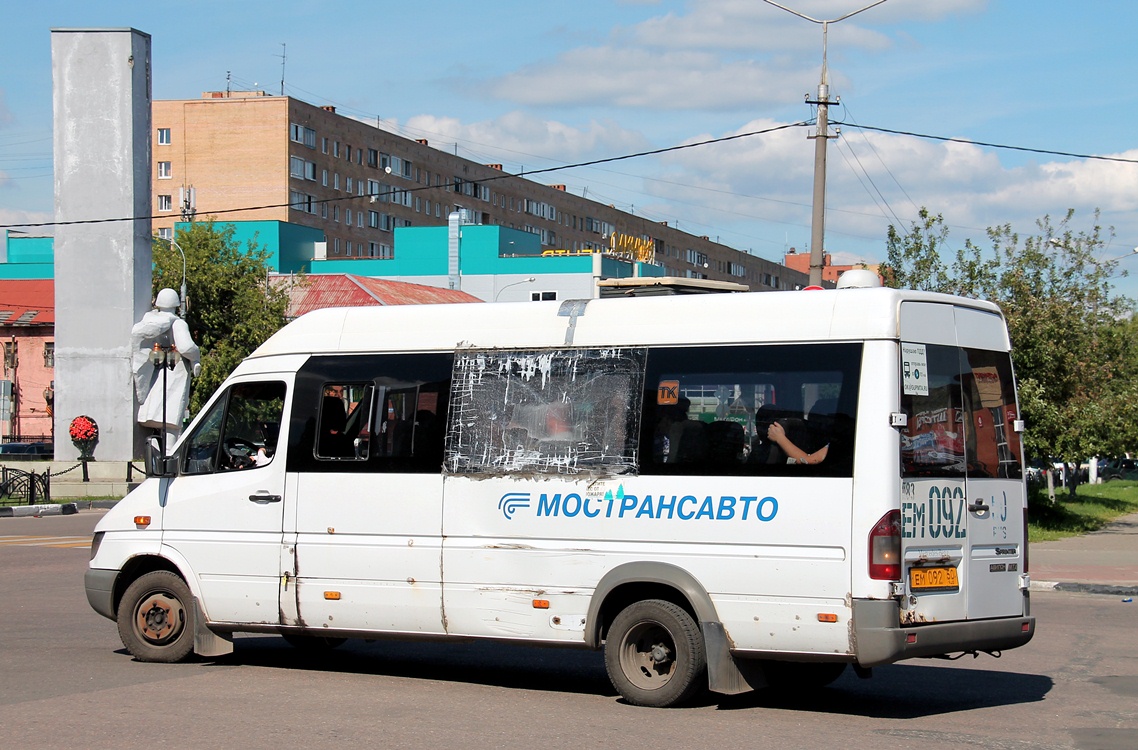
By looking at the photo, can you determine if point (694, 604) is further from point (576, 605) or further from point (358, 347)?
point (358, 347)

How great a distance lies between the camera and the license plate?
7.75 metres

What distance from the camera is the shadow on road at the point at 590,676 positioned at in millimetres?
8648

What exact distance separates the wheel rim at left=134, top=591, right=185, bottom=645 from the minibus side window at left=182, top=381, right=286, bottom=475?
989 mm

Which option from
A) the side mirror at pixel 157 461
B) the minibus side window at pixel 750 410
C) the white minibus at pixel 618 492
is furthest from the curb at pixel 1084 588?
the side mirror at pixel 157 461

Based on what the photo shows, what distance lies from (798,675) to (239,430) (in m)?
4.46

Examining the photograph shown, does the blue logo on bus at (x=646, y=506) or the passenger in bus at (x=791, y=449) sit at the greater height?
the passenger in bus at (x=791, y=449)

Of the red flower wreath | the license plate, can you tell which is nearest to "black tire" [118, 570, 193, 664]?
the license plate

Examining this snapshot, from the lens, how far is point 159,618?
10062 millimetres

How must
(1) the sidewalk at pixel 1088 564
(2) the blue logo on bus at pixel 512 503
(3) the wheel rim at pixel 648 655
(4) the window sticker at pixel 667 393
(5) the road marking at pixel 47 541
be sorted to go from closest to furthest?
(3) the wheel rim at pixel 648 655 < (4) the window sticker at pixel 667 393 < (2) the blue logo on bus at pixel 512 503 < (1) the sidewalk at pixel 1088 564 < (5) the road marking at pixel 47 541

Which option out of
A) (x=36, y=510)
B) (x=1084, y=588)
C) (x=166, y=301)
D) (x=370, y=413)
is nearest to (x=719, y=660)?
(x=370, y=413)

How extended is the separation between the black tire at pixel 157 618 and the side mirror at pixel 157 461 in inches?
29.4

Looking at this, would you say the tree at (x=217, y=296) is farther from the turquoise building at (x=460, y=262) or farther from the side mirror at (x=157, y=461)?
the side mirror at (x=157, y=461)

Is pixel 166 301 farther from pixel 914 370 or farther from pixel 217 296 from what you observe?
pixel 217 296

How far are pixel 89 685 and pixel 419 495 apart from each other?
2.57 meters
